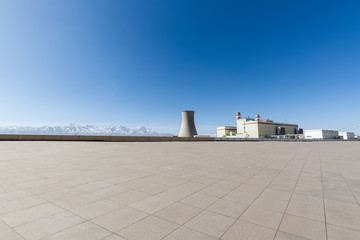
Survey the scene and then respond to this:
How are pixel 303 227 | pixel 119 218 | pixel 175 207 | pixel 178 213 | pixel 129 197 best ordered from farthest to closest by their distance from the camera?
1. pixel 129 197
2. pixel 175 207
3. pixel 178 213
4. pixel 119 218
5. pixel 303 227

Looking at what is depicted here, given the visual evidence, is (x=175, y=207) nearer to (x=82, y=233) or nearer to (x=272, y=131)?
(x=82, y=233)

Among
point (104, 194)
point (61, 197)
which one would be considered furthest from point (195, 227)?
point (61, 197)

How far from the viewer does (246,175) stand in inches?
244

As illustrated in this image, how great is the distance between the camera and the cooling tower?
49.5 metres

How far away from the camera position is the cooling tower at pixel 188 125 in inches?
1950

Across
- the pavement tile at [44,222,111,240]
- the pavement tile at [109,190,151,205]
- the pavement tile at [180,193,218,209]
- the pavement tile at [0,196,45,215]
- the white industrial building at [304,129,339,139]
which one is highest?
the white industrial building at [304,129,339,139]

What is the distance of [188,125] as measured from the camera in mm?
49781

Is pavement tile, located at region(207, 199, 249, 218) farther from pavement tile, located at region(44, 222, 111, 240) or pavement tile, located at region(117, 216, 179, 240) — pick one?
pavement tile, located at region(44, 222, 111, 240)

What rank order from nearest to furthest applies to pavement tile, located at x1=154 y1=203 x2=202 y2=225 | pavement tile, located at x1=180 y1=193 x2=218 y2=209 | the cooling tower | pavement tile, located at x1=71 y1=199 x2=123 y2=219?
pavement tile, located at x1=154 y1=203 x2=202 y2=225 → pavement tile, located at x1=71 y1=199 x2=123 y2=219 → pavement tile, located at x1=180 y1=193 x2=218 y2=209 → the cooling tower

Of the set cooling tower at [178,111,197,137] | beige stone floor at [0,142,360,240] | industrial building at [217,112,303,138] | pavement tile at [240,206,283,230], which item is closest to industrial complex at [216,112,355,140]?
industrial building at [217,112,303,138]

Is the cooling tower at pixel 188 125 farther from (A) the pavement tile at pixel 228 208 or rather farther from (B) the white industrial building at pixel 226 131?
(A) the pavement tile at pixel 228 208

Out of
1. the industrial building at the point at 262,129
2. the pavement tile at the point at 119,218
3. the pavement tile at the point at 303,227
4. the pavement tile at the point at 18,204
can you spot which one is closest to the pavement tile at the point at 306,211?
the pavement tile at the point at 303,227

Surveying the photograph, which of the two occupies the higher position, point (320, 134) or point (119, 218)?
point (320, 134)

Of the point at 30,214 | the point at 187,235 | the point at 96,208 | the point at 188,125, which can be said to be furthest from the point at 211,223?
the point at 188,125
